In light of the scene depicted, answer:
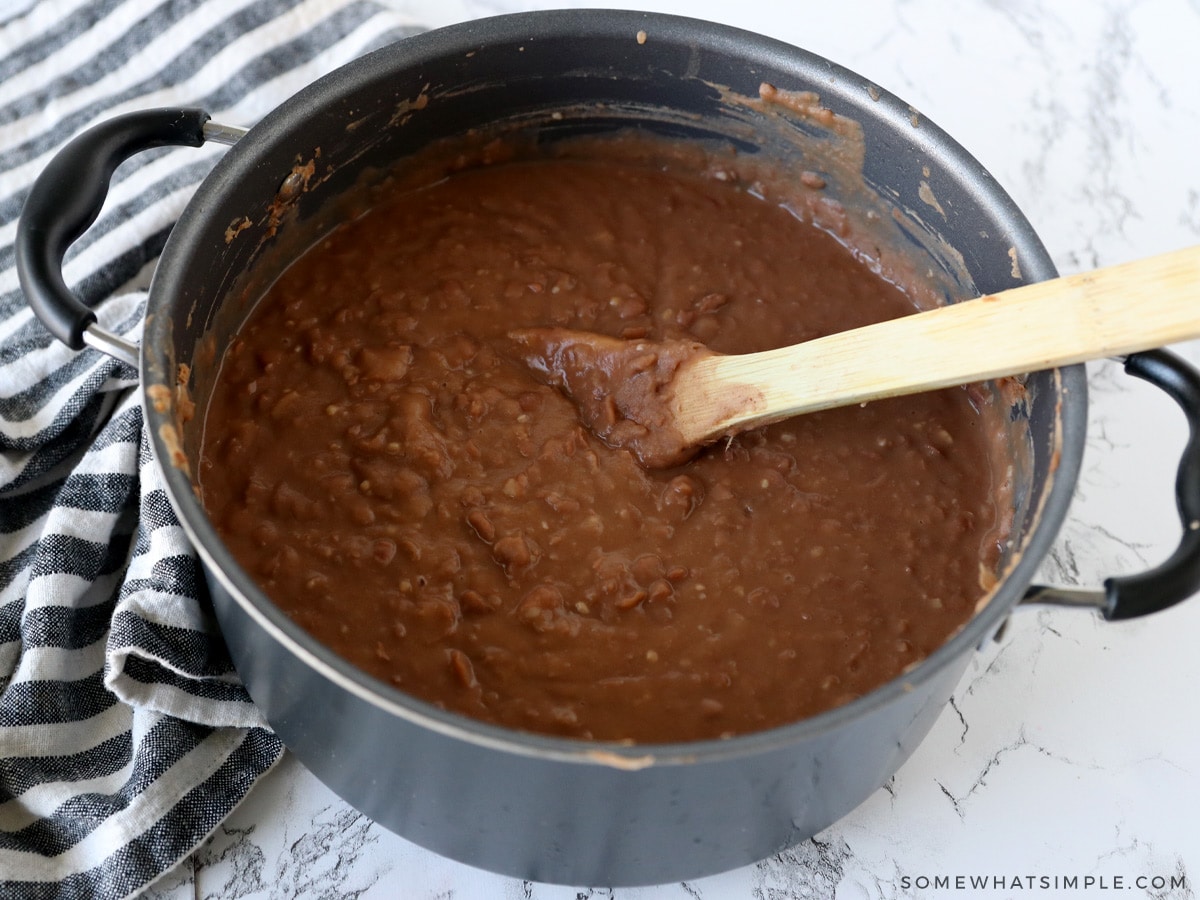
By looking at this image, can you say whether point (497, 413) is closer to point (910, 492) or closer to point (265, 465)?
point (265, 465)

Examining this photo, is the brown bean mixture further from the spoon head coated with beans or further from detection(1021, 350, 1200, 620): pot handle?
detection(1021, 350, 1200, 620): pot handle

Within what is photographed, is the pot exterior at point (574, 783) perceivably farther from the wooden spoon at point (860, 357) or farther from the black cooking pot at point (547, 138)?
the wooden spoon at point (860, 357)

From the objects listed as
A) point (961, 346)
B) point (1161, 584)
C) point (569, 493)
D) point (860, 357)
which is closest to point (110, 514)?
point (569, 493)

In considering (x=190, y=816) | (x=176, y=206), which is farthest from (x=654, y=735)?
(x=176, y=206)

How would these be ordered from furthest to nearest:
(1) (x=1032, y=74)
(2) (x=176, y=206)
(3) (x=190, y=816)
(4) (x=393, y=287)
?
(1) (x=1032, y=74) → (2) (x=176, y=206) → (4) (x=393, y=287) → (3) (x=190, y=816)

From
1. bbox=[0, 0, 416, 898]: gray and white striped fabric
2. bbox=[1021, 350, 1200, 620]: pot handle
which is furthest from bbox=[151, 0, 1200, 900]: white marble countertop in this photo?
bbox=[1021, 350, 1200, 620]: pot handle

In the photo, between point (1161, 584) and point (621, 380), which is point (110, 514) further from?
point (1161, 584)
